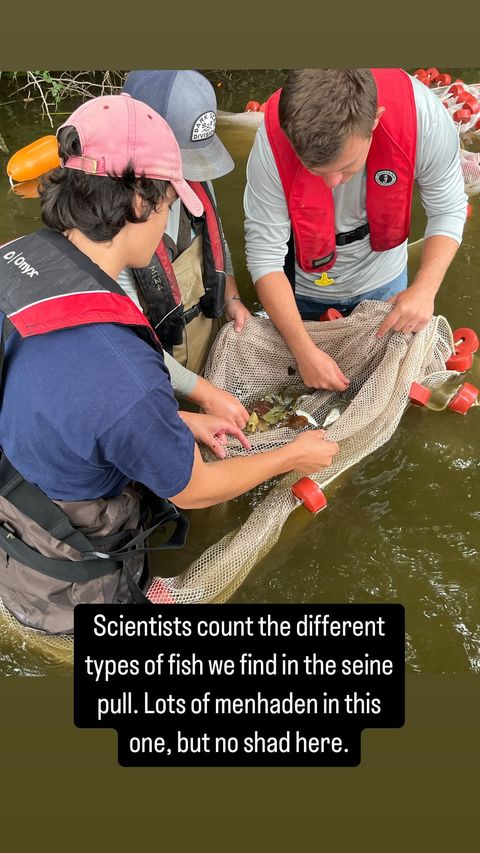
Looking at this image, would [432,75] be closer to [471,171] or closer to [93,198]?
[471,171]

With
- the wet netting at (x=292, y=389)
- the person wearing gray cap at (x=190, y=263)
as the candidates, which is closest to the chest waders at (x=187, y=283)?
the person wearing gray cap at (x=190, y=263)

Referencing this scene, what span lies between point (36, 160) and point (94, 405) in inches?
41.5

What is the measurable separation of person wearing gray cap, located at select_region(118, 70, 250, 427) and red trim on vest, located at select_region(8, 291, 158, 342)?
37.0 inches

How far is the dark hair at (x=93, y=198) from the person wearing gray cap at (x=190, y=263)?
2.64ft

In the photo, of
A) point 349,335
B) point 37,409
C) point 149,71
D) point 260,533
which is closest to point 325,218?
point 349,335

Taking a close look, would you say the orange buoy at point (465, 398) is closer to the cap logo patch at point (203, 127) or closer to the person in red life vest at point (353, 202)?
the person in red life vest at point (353, 202)

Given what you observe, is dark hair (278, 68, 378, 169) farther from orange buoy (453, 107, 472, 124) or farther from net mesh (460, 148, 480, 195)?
orange buoy (453, 107, 472, 124)

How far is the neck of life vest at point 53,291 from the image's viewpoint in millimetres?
1629

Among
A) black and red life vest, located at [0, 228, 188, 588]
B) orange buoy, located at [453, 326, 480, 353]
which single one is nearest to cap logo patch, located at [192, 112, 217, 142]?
black and red life vest, located at [0, 228, 188, 588]

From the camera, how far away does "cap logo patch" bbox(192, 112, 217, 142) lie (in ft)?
8.07

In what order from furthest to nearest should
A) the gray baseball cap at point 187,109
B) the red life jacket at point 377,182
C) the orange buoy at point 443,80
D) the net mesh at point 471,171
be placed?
1. the orange buoy at point 443,80
2. the net mesh at point 471,171
3. the red life jacket at point 377,182
4. the gray baseball cap at point 187,109

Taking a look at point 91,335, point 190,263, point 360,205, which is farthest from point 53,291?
point 360,205

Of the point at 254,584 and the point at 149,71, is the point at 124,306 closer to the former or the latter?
the point at 149,71

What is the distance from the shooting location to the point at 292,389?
321 centimetres
